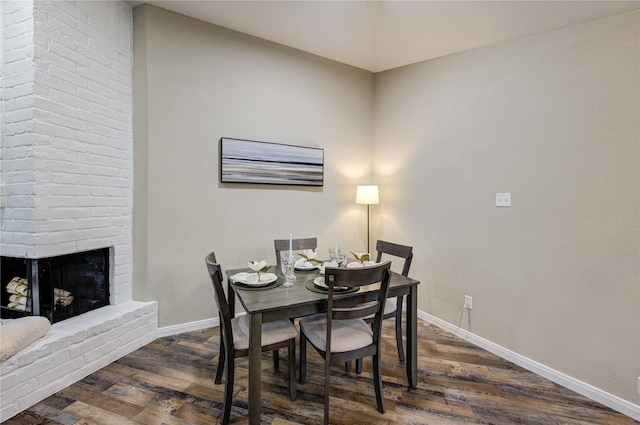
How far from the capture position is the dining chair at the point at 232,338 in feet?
5.13

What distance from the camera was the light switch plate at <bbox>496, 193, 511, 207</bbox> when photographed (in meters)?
2.33

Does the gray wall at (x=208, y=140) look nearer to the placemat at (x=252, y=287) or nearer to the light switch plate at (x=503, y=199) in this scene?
the placemat at (x=252, y=287)

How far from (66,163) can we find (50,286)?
0.89 m

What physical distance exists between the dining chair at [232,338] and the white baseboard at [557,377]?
68.6 inches

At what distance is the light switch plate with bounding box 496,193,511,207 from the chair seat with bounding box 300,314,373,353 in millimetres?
1544

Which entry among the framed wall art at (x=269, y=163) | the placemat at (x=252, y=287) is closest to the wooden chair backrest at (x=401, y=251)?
the placemat at (x=252, y=287)

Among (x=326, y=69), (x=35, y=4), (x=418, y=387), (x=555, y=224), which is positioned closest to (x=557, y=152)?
(x=555, y=224)

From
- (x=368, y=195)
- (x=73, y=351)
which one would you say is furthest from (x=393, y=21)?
(x=73, y=351)

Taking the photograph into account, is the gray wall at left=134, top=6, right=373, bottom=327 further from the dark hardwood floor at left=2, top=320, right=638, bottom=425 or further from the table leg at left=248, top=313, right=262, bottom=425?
the table leg at left=248, top=313, right=262, bottom=425

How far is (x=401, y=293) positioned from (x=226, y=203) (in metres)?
1.81

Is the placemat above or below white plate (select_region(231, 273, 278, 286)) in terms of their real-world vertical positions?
below

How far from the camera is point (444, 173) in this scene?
2.82 m

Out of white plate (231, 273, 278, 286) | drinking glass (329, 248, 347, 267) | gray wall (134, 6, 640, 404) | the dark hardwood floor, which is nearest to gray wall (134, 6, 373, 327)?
gray wall (134, 6, 640, 404)

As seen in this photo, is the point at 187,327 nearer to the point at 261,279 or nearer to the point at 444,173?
the point at 261,279
